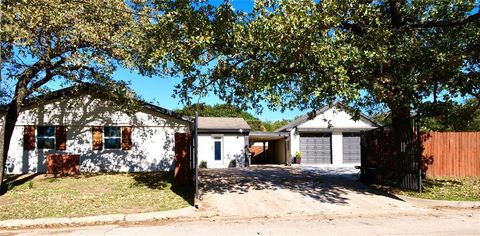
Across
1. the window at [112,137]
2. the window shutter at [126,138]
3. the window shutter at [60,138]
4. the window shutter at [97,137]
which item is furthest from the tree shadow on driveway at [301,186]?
the window shutter at [60,138]

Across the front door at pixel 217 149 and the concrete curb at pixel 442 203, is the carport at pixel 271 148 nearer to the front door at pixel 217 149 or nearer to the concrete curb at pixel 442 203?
the front door at pixel 217 149

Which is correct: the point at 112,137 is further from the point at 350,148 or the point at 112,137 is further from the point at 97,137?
the point at 350,148

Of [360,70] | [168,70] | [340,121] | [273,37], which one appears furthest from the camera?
[340,121]

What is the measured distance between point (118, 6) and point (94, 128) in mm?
8259

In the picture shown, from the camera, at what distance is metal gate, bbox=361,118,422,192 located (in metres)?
13.9

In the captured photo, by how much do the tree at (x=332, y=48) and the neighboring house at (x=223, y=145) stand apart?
12.8 metres

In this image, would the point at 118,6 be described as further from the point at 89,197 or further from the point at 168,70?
the point at 89,197

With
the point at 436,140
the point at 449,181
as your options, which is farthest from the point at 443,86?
the point at 436,140

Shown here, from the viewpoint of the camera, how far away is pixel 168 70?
681 inches

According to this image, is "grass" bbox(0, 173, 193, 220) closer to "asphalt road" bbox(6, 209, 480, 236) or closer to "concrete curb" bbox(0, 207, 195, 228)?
"concrete curb" bbox(0, 207, 195, 228)

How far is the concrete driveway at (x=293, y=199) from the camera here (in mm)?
11766

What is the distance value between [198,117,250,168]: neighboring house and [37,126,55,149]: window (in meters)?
8.69

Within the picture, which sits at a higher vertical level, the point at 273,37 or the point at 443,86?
the point at 273,37

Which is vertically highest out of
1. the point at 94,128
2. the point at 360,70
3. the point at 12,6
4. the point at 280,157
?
the point at 12,6
